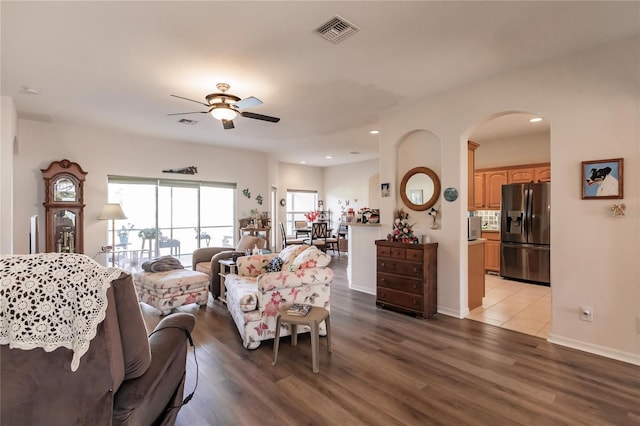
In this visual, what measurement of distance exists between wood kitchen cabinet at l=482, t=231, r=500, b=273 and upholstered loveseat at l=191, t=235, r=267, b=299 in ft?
15.1

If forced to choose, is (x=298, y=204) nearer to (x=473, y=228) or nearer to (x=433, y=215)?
(x=433, y=215)

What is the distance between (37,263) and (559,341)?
4.10m

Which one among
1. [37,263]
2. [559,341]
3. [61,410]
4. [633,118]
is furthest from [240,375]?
[633,118]

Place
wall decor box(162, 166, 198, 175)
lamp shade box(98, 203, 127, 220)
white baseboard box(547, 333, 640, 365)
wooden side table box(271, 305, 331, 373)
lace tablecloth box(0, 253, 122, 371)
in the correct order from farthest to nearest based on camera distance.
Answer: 1. wall decor box(162, 166, 198, 175)
2. lamp shade box(98, 203, 127, 220)
3. white baseboard box(547, 333, 640, 365)
4. wooden side table box(271, 305, 331, 373)
5. lace tablecloth box(0, 253, 122, 371)

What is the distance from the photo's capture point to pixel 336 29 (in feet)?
8.46

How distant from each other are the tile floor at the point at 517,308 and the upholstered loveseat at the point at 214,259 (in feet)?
11.5

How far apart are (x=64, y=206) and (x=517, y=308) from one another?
7.14m

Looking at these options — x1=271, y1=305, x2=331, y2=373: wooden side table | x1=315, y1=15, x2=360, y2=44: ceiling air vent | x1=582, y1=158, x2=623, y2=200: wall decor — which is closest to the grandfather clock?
x1=271, y1=305, x2=331, y2=373: wooden side table

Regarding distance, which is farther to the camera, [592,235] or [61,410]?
[592,235]

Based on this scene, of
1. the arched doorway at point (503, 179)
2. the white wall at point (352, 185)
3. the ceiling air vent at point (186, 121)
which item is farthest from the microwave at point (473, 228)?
the white wall at point (352, 185)

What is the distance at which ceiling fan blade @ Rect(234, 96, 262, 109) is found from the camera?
3384mm

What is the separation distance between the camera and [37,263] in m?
1.17

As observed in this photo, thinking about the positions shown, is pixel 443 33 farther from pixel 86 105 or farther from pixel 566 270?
pixel 86 105

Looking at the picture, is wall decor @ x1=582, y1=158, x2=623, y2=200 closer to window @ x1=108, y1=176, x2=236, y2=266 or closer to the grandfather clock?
window @ x1=108, y1=176, x2=236, y2=266
